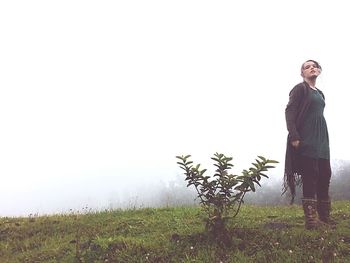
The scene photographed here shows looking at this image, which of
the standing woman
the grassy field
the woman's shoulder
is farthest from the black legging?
the woman's shoulder

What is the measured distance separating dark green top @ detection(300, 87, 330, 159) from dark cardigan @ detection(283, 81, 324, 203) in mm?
101

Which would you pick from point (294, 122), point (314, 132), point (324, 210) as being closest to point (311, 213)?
point (324, 210)

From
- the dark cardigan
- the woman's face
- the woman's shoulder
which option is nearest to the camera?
the dark cardigan

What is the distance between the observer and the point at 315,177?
844cm

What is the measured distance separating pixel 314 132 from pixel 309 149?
1.19 ft

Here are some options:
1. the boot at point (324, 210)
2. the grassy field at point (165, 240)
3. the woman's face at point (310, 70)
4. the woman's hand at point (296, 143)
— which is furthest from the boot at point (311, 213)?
the woman's face at point (310, 70)

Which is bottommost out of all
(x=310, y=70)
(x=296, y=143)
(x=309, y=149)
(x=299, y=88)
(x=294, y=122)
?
(x=309, y=149)

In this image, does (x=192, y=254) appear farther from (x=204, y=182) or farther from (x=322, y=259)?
(x=322, y=259)

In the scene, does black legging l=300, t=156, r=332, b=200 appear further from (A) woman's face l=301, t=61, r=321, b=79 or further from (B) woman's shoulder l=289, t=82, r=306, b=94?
(A) woman's face l=301, t=61, r=321, b=79

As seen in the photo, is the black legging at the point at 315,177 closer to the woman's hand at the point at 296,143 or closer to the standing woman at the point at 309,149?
the standing woman at the point at 309,149

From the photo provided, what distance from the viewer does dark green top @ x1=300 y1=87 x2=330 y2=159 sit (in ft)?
27.7

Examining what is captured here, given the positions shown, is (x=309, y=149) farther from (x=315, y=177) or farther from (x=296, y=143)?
(x=315, y=177)

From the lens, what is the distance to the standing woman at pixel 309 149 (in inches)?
330

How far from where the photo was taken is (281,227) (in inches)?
349
